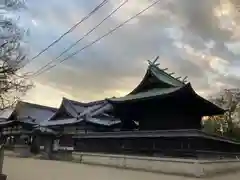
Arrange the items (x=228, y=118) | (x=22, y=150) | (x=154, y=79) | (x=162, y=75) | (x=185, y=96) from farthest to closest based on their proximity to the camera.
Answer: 1. (x=228, y=118)
2. (x=22, y=150)
3. (x=162, y=75)
4. (x=154, y=79)
5. (x=185, y=96)

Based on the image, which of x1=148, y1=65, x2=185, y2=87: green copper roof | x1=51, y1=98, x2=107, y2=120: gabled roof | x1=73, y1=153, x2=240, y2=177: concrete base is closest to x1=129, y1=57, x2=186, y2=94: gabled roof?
x1=148, y1=65, x2=185, y2=87: green copper roof

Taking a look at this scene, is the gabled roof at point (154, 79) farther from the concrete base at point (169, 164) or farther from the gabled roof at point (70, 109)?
the gabled roof at point (70, 109)

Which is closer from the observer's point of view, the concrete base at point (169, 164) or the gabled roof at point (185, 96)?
the concrete base at point (169, 164)

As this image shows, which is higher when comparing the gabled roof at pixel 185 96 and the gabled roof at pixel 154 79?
the gabled roof at pixel 154 79

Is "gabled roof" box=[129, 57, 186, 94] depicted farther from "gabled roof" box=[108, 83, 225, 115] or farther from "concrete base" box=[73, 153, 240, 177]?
"concrete base" box=[73, 153, 240, 177]

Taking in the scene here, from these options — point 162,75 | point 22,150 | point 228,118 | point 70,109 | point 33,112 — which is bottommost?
point 22,150

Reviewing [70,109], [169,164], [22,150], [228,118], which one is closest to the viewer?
[169,164]

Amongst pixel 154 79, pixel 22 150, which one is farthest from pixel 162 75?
pixel 22 150

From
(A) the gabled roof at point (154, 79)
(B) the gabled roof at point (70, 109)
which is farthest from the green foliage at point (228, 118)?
(A) the gabled roof at point (154, 79)

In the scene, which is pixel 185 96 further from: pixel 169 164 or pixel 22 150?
pixel 22 150

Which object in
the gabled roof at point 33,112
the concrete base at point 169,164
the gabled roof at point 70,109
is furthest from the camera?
the gabled roof at point 33,112

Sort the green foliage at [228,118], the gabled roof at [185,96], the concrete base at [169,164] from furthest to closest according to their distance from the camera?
the green foliage at [228,118]
the gabled roof at [185,96]
the concrete base at [169,164]

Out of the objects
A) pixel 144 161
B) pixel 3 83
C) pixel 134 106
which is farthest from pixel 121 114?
pixel 3 83

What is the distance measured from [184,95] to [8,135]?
1095 inches
